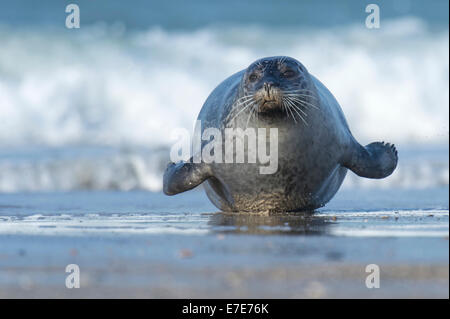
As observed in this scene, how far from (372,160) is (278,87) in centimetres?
145

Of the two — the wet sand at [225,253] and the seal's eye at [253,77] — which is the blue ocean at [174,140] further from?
the seal's eye at [253,77]

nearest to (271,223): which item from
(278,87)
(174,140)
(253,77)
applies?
(278,87)

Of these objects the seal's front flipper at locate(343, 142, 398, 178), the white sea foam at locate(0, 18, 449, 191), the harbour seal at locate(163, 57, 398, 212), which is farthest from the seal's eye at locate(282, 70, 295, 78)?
the white sea foam at locate(0, 18, 449, 191)

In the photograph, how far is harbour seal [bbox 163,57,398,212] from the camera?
6598 millimetres

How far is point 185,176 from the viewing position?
23.4ft

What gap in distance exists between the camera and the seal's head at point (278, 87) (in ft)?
21.0

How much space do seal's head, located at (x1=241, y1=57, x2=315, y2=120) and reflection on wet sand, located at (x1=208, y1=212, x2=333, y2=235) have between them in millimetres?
789

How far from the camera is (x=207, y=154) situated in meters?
7.09

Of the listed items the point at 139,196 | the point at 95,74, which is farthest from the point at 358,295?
the point at 95,74

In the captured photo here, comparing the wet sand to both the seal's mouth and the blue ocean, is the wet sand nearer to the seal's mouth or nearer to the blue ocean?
the blue ocean

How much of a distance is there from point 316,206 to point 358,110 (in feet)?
40.2

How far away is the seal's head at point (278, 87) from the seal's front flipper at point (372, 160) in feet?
2.51

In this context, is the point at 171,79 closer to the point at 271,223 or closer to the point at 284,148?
the point at 284,148
